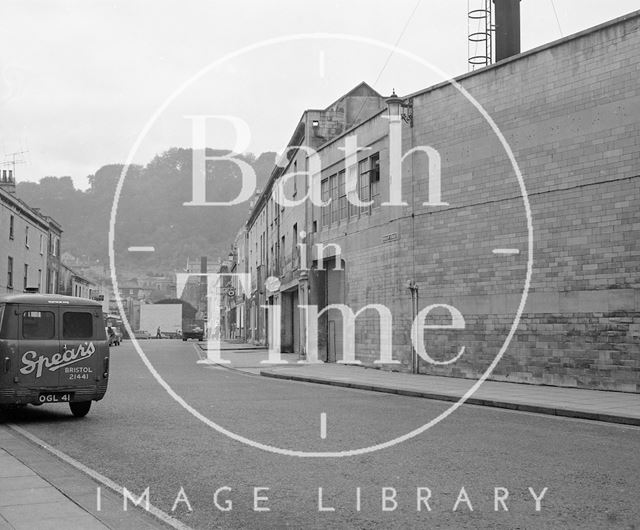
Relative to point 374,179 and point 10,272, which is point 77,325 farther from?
point 10,272

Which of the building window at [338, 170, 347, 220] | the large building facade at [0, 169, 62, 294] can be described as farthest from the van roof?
the large building facade at [0, 169, 62, 294]

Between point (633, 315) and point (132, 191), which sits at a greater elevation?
point (132, 191)

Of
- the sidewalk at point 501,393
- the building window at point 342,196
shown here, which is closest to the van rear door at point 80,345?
the sidewalk at point 501,393

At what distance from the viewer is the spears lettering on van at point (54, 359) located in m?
12.7

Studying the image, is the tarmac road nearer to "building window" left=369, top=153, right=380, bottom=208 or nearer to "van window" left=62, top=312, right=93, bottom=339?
"van window" left=62, top=312, right=93, bottom=339

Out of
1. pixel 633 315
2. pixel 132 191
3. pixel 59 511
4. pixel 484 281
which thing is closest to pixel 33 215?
pixel 132 191

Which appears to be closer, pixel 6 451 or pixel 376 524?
pixel 376 524

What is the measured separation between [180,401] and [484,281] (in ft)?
→ 32.6

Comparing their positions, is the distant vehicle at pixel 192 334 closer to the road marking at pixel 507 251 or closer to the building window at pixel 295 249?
the building window at pixel 295 249

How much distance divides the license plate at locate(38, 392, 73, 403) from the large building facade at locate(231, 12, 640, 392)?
12231 mm

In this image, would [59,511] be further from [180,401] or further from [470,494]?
[180,401]

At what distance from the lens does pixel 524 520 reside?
6.14 metres

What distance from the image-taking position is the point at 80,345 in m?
13.3

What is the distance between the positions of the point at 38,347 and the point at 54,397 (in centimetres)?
90
